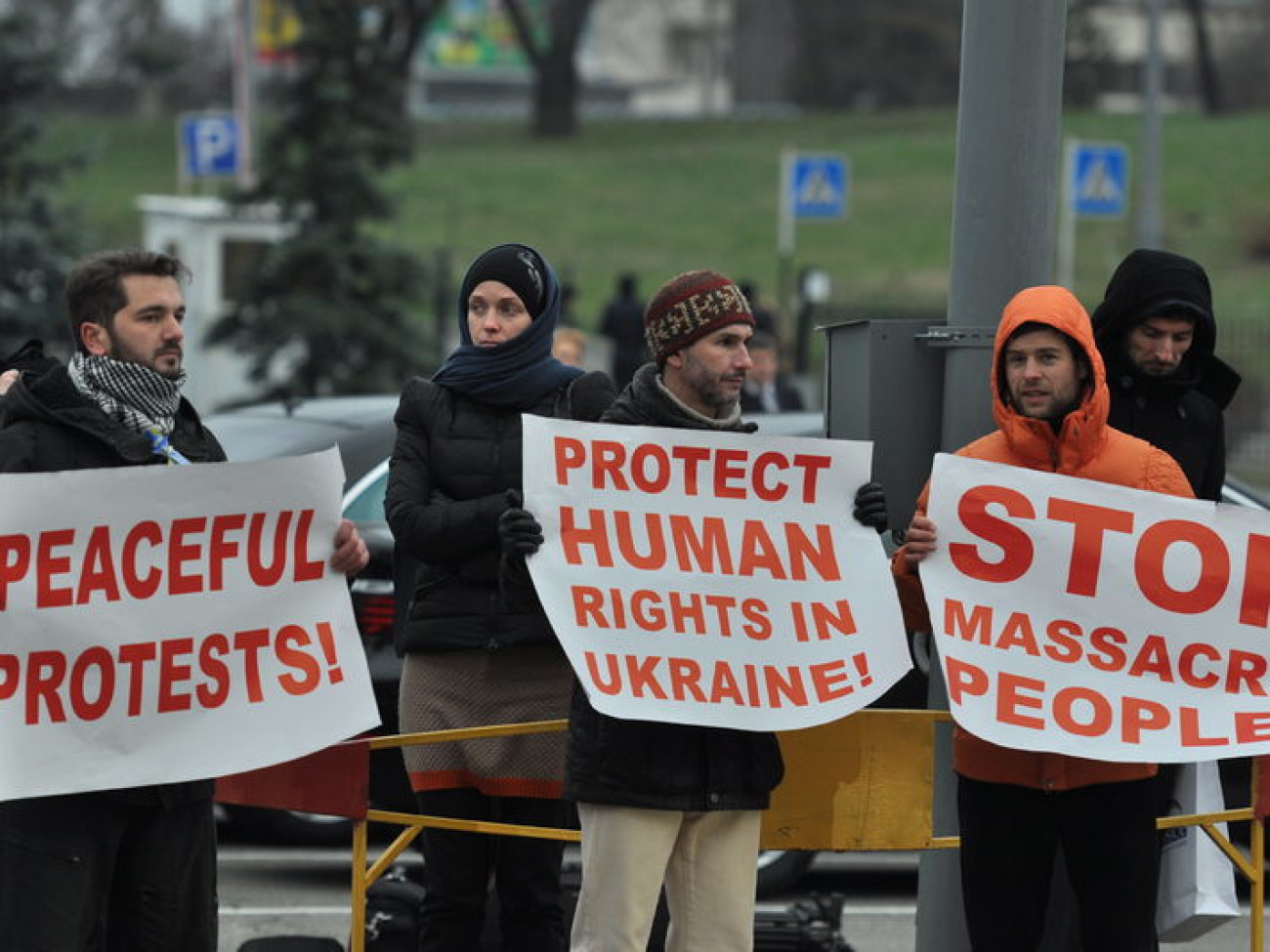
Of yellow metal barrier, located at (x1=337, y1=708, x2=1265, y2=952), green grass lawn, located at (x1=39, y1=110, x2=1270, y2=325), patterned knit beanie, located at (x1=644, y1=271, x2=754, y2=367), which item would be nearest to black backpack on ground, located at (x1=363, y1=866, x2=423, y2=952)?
yellow metal barrier, located at (x1=337, y1=708, x2=1265, y2=952)

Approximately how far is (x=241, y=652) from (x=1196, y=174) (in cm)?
5194

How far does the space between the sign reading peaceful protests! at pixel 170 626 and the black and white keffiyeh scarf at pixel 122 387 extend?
126 mm

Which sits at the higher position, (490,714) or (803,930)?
(490,714)

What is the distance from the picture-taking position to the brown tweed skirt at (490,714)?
5.77 metres

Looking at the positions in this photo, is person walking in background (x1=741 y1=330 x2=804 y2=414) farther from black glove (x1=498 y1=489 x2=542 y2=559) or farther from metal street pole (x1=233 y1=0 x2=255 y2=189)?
metal street pole (x1=233 y1=0 x2=255 y2=189)

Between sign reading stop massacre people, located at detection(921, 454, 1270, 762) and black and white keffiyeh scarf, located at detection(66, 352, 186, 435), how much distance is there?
5.75ft

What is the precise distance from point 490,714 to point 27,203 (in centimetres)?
1667

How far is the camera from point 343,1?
2219 centimetres

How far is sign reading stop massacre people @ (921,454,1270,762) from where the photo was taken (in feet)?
18.2

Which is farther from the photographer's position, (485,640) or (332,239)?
(332,239)

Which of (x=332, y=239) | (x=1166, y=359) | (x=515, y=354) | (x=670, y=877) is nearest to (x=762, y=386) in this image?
(x=1166, y=359)

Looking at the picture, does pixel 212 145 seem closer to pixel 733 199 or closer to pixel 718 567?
pixel 718 567

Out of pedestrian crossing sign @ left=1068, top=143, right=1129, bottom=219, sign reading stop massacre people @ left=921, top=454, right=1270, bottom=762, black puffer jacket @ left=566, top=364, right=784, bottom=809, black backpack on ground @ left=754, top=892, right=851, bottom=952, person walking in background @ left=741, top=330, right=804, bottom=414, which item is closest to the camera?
black puffer jacket @ left=566, top=364, right=784, bottom=809

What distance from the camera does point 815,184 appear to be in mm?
27266
